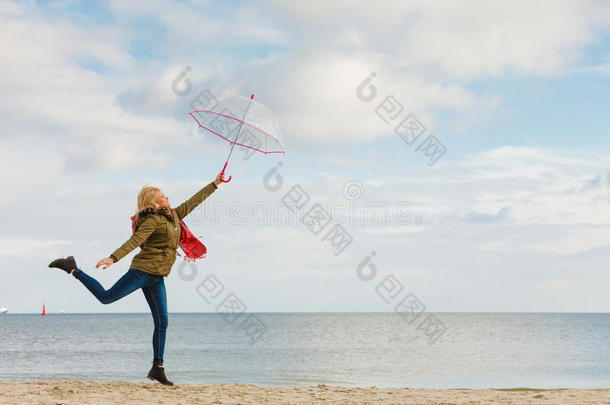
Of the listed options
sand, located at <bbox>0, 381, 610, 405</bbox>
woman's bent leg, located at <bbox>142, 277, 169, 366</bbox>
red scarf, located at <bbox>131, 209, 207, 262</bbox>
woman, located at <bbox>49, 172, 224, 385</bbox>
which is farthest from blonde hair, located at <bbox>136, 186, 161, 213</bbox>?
sand, located at <bbox>0, 381, 610, 405</bbox>

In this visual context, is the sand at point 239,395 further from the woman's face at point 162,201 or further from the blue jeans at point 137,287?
the woman's face at point 162,201

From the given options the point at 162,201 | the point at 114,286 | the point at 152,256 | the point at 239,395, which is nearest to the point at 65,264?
the point at 114,286

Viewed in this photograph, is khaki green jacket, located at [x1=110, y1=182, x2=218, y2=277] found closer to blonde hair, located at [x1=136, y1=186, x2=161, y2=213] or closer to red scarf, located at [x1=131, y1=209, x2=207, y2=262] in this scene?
blonde hair, located at [x1=136, y1=186, x2=161, y2=213]

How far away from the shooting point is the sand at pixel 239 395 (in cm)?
655

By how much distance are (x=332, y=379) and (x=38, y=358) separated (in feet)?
49.5

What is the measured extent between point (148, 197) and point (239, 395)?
2658mm

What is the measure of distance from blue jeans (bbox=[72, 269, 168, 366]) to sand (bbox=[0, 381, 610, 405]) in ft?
2.15

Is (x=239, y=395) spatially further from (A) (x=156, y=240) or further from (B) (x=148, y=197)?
(B) (x=148, y=197)

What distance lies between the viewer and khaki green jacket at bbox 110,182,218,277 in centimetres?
651

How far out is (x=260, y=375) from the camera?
1995 centimetres

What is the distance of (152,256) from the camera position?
6.64 metres

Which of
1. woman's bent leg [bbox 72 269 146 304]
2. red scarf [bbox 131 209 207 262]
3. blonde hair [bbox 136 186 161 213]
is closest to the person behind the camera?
woman's bent leg [bbox 72 269 146 304]

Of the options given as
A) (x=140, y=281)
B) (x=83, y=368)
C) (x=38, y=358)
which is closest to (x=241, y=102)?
(x=140, y=281)

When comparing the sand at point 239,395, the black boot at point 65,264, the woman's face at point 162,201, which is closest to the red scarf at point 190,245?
the woman's face at point 162,201
